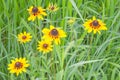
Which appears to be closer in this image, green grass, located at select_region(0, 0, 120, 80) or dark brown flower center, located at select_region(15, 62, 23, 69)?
dark brown flower center, located at select_region(15, 62, 23, 69)

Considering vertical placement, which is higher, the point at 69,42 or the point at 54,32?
the point at 54,32

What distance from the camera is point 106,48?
5.51 feet

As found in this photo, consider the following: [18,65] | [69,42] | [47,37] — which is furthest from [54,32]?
[69,42]

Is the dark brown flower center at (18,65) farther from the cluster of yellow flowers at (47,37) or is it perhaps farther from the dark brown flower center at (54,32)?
the dark brown flower center at (54,32)

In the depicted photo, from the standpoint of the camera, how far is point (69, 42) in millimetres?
1532

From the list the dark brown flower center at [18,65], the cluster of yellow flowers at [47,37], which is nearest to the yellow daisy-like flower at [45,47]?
the cluster of yellow flowers at [47,37]

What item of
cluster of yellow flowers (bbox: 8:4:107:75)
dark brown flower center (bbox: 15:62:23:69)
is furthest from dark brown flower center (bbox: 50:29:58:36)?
dark brown flower center (bbox: 15:62:23:69)

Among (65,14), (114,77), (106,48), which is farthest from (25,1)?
(114,77)

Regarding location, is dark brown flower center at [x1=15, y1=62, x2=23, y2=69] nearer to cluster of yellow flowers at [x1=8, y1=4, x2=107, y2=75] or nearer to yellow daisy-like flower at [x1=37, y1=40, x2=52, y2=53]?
cluster of yellow flowers at [x1=8, y1=4, x2=107, y2=75]

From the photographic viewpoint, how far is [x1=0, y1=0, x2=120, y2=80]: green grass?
56.0 inches

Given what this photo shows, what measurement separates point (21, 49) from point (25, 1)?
1.16ft

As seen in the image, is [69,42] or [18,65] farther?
[69,42]

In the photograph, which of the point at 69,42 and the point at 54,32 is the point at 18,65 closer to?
the point at 54,32

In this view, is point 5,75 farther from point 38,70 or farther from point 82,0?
point 82,0
